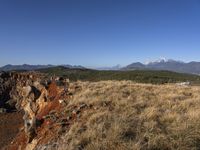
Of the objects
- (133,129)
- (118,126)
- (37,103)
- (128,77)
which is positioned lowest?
(128,77)

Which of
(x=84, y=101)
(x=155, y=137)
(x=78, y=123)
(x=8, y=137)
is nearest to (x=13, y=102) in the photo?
(x=8, y=137)

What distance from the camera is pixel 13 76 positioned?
39156mm

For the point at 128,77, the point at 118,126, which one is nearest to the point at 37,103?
the point at 118,126

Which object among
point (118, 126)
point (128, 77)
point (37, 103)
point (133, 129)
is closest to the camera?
point (118, 126)

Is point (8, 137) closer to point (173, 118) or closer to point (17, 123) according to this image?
point (17, 123)

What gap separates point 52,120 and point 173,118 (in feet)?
16.1

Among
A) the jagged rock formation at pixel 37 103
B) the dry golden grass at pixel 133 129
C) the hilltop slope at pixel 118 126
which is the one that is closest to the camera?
the dry golden grass at pixel 133 129

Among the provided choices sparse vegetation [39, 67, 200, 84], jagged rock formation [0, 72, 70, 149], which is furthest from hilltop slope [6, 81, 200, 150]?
sparse vegetation [39, 67, 200, 84]

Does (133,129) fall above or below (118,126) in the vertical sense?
below

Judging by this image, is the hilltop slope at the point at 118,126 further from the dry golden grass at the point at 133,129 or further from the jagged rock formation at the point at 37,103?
the jagged rock formation at the point at 37,103

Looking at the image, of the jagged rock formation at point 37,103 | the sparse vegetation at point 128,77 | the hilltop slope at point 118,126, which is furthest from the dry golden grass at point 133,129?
the sparse vegetation at point 128,77

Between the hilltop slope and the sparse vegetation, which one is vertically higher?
the hilltop slope

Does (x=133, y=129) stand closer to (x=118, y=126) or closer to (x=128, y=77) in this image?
(x=118, y=126)

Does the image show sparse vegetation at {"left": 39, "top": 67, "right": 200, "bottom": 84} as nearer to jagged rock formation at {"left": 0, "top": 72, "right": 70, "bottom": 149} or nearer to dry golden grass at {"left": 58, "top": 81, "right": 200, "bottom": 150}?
jagged rock formation at {"left": 0, "top": 72, "right": 70, "bottom": 149}
